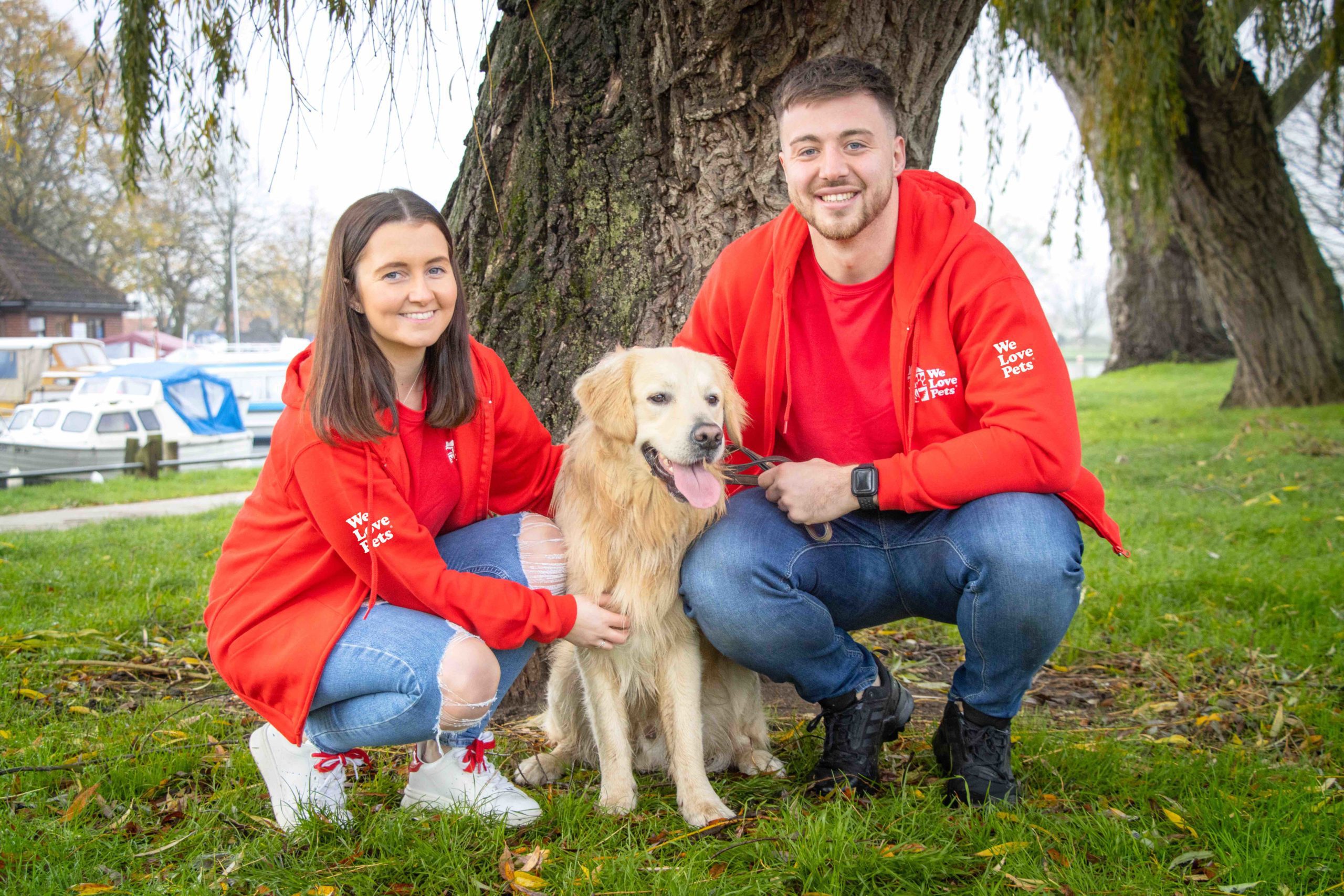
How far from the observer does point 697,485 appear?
2480 mm

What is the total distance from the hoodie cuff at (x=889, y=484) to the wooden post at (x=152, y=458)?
1281 cm

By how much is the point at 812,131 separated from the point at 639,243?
83 cm

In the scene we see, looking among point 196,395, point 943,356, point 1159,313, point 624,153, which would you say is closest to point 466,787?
point 943,356

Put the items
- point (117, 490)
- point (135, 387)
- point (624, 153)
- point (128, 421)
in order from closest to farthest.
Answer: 1. point (624, 153)
2. point (117, 490)
3. point (128, 421)
4. point (135, 387)

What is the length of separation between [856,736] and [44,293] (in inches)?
1204

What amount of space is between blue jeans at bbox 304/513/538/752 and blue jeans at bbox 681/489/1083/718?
645 mm

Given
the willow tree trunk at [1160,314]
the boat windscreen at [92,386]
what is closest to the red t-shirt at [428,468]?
the willow tree trunk at [1160,314]

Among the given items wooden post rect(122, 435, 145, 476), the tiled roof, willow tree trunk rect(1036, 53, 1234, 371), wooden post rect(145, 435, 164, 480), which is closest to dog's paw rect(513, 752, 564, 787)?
wooden post rect(145, 435, 164, 480)

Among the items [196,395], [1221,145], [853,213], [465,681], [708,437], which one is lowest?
[196,395]

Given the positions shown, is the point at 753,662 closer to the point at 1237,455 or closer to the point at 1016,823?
the point at 1016,823

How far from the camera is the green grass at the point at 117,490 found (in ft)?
34.4

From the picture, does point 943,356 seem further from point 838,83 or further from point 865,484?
point 838,83

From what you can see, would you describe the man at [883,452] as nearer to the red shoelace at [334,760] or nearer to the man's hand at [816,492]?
the man's hand at [816,492]

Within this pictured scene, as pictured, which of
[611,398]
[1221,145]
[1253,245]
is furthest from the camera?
[1253,245]
